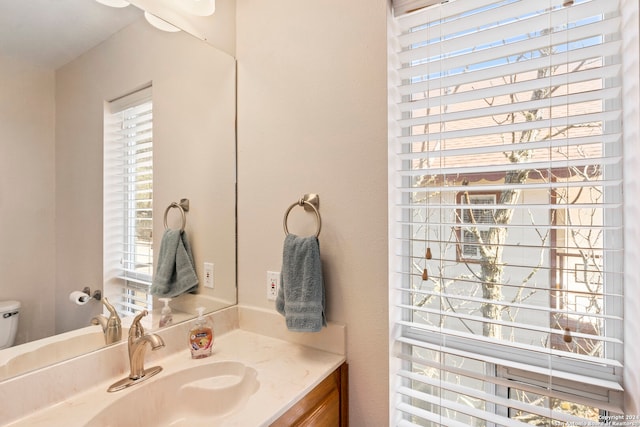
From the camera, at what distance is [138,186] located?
109cm

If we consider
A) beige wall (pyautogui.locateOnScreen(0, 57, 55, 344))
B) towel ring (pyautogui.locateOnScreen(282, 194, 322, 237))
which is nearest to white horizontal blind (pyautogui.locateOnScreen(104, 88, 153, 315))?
beige wall (pyautogui.locateOnScreen(0, 57, 55, 344))

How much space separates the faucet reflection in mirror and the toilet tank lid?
35.9 inches

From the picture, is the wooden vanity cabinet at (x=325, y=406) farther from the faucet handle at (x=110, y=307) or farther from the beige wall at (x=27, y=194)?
the beige wall at (x=27, y=194)

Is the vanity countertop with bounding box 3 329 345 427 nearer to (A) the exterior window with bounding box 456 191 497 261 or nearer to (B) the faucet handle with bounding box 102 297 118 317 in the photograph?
(B) the faucet handle with bounding box 102 297 118 317

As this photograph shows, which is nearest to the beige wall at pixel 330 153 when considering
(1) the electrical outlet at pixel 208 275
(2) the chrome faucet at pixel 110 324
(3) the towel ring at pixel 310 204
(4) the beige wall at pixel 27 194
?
(3) the towel ring at pixel 310 204

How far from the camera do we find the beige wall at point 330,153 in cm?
101

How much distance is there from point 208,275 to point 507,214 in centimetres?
112

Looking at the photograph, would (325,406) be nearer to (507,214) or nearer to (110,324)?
(110,324)

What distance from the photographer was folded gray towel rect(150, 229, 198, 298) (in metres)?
1.15

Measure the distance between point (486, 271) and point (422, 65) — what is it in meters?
0.68

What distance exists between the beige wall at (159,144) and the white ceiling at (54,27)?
0.10 ft

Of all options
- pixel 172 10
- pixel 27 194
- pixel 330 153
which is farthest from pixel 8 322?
pixel 172 10

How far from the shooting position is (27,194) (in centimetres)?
82

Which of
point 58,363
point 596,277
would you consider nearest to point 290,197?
point 58,363
